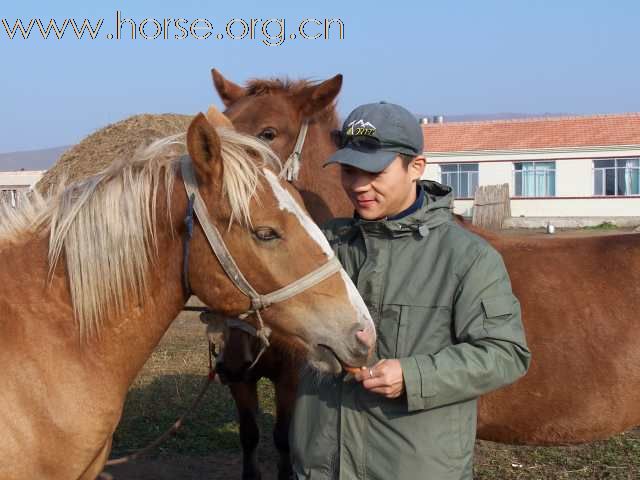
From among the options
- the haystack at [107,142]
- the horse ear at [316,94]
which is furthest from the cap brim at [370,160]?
the haystack at [107,142]

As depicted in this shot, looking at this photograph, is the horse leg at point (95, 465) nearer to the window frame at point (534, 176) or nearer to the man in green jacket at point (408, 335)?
the man in green jacket at point (408, 335)

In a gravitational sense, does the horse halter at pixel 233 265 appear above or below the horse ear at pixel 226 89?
below

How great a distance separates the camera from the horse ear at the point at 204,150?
2.05 metres

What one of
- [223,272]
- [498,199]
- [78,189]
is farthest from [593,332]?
[498,199]

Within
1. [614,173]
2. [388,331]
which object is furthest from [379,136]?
[614,173]

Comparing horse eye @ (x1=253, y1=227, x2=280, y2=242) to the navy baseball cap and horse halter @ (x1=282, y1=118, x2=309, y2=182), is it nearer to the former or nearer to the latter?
the navy baseball cap

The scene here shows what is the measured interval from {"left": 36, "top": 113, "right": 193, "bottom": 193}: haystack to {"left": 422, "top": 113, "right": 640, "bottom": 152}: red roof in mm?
23048

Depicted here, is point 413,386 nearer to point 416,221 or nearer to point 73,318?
point 416,221

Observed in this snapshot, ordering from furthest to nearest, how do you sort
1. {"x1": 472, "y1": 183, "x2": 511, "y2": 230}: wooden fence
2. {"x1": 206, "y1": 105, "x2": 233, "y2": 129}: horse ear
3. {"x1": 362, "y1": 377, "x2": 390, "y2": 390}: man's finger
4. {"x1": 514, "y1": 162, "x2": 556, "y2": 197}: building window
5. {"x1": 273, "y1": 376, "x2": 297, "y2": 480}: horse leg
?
{"x1": 514, "y1": 162, "x2": 556, "y2": 197}: building window
{"x1": 472, "y1": 183, "x2": 511, "y2": 230}: wooden fence
{"x1": 273, "y1": 376, "x2": 297, "y2": 480}: horse leg
{"x1": 206, "y1": 105, "x2": 233, "y2": 129}: horse ear
{"x1": 362, "y1": 377, "x2": 390, "y2": 390}: man's finger

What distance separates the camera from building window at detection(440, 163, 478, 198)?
31219 mm

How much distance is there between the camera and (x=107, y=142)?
8.82m


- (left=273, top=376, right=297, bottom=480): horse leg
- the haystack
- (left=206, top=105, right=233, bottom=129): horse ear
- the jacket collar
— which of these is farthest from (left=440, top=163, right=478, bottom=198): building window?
the jacket collar

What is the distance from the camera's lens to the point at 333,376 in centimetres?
215

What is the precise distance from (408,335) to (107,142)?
756 cm
